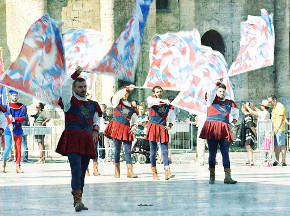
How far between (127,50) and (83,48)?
14.2ft

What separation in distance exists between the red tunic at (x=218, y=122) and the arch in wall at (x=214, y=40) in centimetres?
1556

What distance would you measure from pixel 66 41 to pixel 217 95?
13.1 ft

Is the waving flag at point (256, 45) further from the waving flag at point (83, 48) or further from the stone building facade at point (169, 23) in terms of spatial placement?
the stone building facade at point (169, 23)

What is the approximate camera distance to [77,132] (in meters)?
9.95

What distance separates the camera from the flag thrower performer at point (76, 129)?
32.2ft

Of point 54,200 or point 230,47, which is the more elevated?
point 230,47

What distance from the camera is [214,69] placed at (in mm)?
16188

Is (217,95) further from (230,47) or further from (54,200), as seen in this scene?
(230,47)

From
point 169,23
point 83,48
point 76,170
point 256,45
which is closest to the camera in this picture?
point 76,170

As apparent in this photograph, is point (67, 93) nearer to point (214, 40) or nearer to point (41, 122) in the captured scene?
point (41, 122)

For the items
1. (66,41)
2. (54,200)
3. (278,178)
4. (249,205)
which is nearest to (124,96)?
(66,41)

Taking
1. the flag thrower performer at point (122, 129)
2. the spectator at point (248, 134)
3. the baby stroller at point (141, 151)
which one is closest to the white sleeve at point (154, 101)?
the flag thrower performer at point (122, 129)

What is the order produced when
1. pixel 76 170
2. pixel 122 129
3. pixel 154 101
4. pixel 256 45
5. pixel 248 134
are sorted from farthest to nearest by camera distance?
pixel 248 134
pixel 256 45
pixel 122 129
pixel 154 101
pixel 76 170

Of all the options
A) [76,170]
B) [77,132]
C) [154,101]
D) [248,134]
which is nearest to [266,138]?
[248,134]
